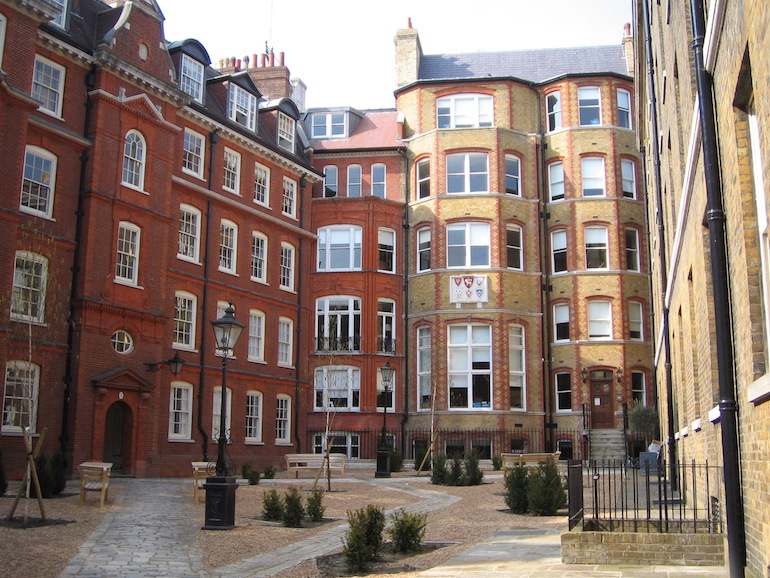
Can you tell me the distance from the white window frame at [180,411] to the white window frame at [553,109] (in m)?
21.6

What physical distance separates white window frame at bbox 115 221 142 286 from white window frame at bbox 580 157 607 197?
70.0ft

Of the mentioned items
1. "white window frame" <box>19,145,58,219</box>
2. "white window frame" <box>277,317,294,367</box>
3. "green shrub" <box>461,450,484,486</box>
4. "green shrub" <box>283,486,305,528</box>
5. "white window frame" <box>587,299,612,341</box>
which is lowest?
"green shrub" <box>283,486,305,528</box>

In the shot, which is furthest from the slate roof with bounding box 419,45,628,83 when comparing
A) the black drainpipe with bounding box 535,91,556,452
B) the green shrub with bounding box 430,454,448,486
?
the green shrub with bounding box 430,454,448,486

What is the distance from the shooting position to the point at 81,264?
25.0 meters

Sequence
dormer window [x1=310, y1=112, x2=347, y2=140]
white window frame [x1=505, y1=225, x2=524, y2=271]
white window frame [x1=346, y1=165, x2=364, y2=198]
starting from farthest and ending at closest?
dormer window [x1=310, y1=112, x2=347, y2=140] < white window frame [x1=346, y1=165, x2=364, y2=198] < white window frame [x1=505, y1=225, x2=524, y2=271]

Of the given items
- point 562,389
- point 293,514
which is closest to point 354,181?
point 562,389

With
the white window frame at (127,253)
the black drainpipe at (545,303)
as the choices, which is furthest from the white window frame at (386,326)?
the white window frame at (127,253)

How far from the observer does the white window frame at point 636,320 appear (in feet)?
126

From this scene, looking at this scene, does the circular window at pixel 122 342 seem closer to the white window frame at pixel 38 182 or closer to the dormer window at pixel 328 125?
the white window frame at pixel 38 182

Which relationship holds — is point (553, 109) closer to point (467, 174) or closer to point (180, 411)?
point (467, 174)

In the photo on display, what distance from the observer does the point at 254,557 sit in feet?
38.3

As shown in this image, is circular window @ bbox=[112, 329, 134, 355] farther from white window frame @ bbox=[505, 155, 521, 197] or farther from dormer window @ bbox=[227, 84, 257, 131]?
white window frame @ bbox=[505, 155, 521, 197]

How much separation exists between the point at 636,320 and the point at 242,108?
65.2ft

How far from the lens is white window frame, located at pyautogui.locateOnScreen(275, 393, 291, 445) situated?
35.0 metres
